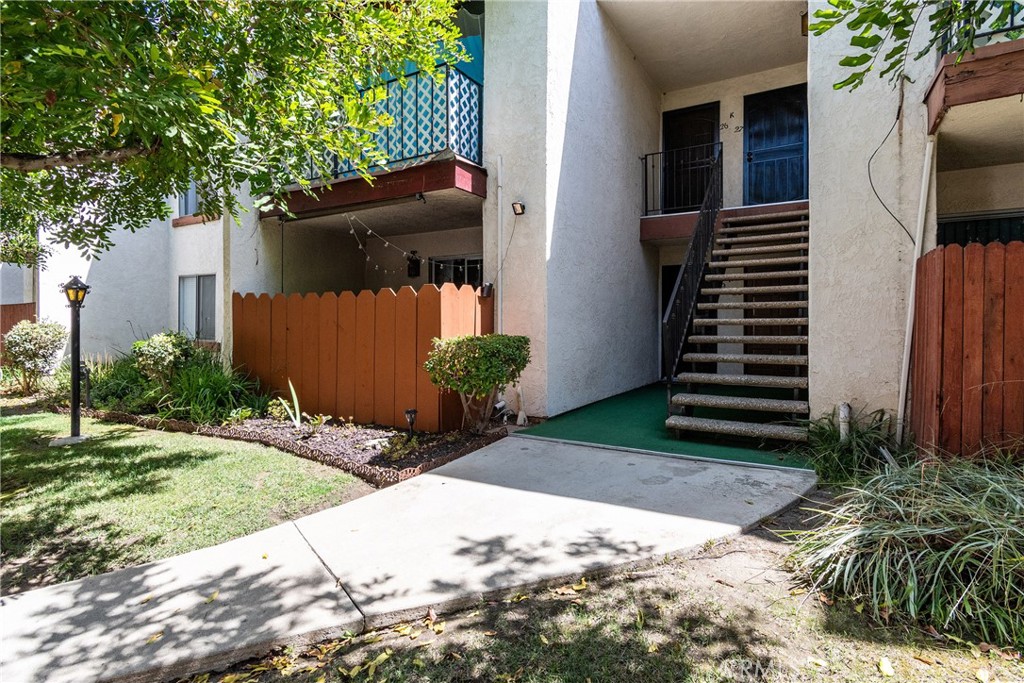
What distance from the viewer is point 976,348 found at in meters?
3.77

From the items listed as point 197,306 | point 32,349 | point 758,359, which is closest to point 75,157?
point 197,306

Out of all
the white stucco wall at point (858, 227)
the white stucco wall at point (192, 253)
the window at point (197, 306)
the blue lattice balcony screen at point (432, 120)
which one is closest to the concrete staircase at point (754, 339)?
the white stucco wall at point (858, 227)

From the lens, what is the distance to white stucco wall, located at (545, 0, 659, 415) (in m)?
6.83

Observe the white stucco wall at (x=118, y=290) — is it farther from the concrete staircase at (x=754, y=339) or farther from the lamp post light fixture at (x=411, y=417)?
the concrete staircase at (x=754, y=339)

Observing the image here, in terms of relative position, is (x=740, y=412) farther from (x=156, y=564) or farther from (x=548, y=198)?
(x=156, y=564)

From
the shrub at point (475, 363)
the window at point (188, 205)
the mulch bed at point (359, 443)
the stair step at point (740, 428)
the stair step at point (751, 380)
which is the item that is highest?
the window at point (188, 205)

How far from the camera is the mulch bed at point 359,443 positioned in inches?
197

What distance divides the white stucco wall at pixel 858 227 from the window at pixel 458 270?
5708 mm

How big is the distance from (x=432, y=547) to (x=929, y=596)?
2.71m

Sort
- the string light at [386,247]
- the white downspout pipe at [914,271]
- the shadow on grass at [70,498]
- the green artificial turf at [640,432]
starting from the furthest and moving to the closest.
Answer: the string light at [386,247] → the green artificial turf at [640,432] → the white downspout pipe at [914,271] → the shadow on grass at [70,498]

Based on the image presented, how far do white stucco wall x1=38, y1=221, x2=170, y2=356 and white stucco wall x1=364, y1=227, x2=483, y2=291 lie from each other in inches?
173

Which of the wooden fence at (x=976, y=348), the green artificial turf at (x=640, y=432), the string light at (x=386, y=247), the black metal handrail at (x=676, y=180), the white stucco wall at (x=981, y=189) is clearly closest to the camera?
the wooden fence at (x=976, y=348)

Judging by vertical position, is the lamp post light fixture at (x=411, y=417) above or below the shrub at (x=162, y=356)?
below

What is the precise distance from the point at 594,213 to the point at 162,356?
22.2 ft
